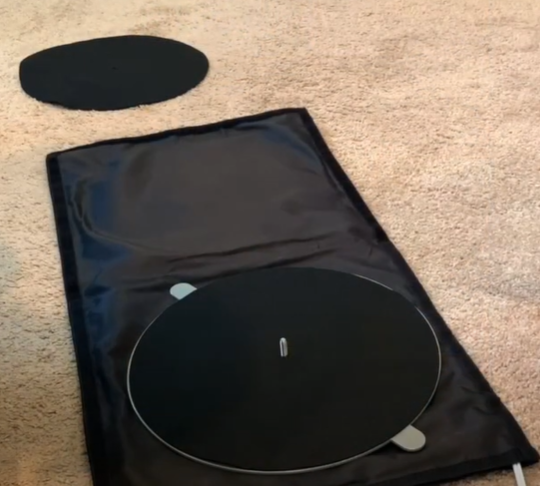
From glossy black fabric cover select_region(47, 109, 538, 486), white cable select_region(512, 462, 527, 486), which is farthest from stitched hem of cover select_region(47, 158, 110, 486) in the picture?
white cable select_region(512, 462, 527, 486)

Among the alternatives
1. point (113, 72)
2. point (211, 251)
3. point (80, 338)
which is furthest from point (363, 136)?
point (80, 338)

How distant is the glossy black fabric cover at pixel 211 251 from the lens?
1061mm

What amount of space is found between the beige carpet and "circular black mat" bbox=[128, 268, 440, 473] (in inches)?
4.8

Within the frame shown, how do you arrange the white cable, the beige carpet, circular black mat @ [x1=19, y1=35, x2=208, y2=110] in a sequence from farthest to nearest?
circular black mat @ [x1=19, y1=35, x2=208, y2=110] < the beige carpet < the white cable

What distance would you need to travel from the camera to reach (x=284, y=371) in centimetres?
114

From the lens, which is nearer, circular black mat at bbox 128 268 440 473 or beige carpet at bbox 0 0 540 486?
circular black mat at bbox 128 268 440 473

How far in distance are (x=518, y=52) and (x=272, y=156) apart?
0.77m

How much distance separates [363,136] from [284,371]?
738 millimetres

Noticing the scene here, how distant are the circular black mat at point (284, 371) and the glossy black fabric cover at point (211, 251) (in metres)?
0.03

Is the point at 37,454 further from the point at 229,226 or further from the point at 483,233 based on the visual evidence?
the point at 483,233

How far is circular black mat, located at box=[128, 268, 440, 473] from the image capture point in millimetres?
1062

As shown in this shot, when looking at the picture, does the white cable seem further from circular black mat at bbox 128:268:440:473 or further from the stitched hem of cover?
the stitched hem of cover

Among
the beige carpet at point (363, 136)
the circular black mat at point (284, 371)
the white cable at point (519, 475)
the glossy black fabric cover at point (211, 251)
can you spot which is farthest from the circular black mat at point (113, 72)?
the white cable at point (519, 475)

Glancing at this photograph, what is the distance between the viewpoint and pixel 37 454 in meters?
1.10
